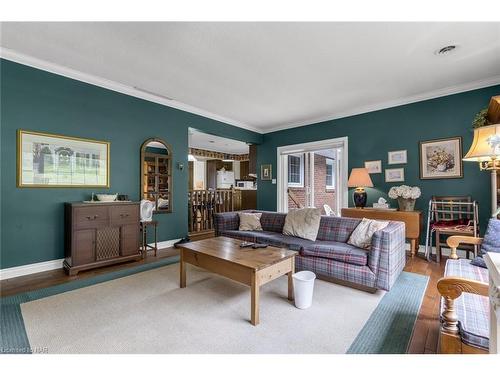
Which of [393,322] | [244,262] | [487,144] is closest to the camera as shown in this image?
[487,144]

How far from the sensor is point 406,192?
3738 millimetres

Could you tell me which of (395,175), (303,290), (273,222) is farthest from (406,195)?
(303,290)

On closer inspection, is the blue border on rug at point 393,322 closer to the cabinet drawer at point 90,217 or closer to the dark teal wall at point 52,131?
the cabinet drawer at point 90,217

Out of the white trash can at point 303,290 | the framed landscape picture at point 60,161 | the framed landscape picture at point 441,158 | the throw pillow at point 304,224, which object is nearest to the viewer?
the white trash can at point 303,290

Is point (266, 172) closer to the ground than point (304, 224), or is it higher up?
higher up

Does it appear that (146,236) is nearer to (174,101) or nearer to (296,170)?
(174,101)

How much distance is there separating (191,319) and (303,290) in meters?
0.95

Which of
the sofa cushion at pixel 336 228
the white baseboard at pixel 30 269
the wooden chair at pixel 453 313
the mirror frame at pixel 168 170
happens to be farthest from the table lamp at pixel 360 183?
the white baseboard at pixel 30 269

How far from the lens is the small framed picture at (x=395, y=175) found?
412 centimetres

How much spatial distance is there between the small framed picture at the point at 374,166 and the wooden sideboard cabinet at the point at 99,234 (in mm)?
4050

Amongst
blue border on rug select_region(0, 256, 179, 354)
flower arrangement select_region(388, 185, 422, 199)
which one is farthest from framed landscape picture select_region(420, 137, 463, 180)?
blue border on rug select_region(0, 256, 179, 354)

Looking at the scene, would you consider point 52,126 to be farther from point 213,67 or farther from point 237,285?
point 237,285

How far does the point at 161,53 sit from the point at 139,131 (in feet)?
5.09
